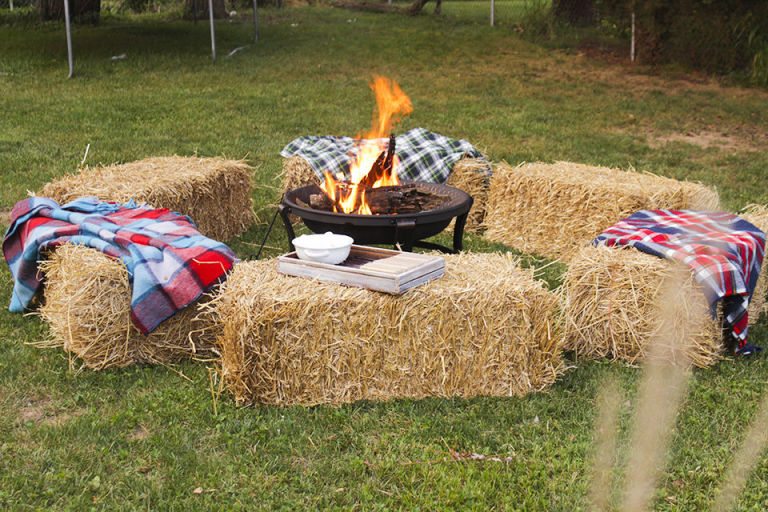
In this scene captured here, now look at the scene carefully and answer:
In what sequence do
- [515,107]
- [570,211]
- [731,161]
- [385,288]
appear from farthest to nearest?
[515,107] → [731,161] → [570,211] → [385,288]

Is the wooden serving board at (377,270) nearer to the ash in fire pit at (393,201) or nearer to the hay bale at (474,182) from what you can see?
the ash in fire pit at (393,201)

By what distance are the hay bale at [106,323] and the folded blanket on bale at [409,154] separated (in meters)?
2.32

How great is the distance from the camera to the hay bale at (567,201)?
213 inches

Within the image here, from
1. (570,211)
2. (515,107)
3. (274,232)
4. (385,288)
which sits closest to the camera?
(385,288)

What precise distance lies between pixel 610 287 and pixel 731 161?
494 centimetres

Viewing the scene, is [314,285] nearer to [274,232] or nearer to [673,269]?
[673,269]

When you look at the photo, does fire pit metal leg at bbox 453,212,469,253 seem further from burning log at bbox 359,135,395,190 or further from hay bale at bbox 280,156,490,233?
hay bale at bbox 280,156,490,233

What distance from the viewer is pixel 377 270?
145 inches

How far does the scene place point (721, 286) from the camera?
13.3ft

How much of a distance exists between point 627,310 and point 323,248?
151 cm

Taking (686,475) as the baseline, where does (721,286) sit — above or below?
above

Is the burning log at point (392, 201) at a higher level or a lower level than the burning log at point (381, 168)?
lower

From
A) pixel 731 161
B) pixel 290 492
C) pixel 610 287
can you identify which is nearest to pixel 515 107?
pixel 731 161

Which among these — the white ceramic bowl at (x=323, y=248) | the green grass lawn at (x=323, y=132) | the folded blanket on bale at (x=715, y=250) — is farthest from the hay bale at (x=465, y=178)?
the white ceramic bowl at (x=323, y=248)
